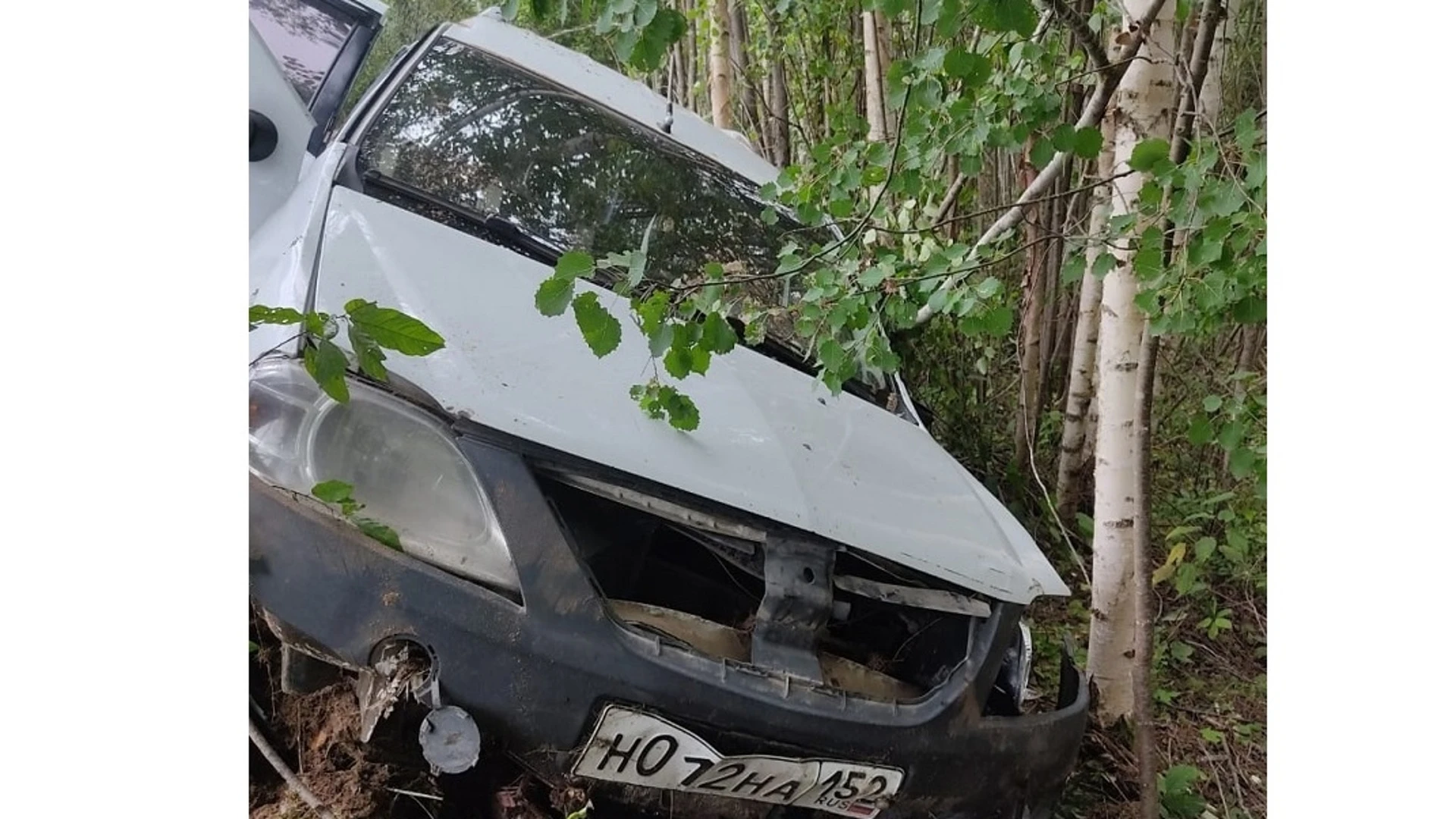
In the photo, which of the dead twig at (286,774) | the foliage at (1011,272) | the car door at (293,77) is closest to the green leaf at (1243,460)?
the foliage at (1011,272)

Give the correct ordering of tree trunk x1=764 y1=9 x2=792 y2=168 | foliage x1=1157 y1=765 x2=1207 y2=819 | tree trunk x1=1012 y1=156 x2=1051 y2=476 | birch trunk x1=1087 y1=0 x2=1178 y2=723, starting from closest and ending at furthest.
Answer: foliage x1=1157 y1=765 x2=1207 y2=819, birch trunk x1=1087 y1=0 x2=1178 y2=723, tree trunk x1=1012 y1=156 x2=1051 y2=476, tree trunk x1=764 y1=9 x2=792 y2=168

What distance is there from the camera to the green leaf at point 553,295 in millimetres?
946

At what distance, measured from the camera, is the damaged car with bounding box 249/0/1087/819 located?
3.08ft

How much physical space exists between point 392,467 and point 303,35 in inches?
32.3

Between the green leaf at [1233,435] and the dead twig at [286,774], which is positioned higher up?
the green leaf at [1233,435]

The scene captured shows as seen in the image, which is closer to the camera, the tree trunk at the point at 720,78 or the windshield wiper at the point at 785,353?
the windshield wiper at the point at 785,353

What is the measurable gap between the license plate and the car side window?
110 cm

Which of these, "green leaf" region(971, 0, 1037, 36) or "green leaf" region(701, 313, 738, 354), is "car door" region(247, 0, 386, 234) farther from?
"green leaf" region(971, 0, 1037, 36)

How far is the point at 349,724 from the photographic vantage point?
39.7 inches

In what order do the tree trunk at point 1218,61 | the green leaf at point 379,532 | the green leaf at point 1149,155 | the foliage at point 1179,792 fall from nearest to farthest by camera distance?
1. the green leaf at point 379,532
2. the green leaf at point 1149,155
3. the tree trunk at point 1218,61
4. the foliage at point 1179,792

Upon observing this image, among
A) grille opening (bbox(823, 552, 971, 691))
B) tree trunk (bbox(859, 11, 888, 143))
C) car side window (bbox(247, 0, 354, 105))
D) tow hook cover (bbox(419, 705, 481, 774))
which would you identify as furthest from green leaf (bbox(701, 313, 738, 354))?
tree trunk (bbox(859, 11, 888, 143))

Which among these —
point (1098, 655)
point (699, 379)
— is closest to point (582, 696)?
point (699, 379)

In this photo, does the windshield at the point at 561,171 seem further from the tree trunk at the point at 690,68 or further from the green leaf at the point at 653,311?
the tree trunk at the point at 690,68
